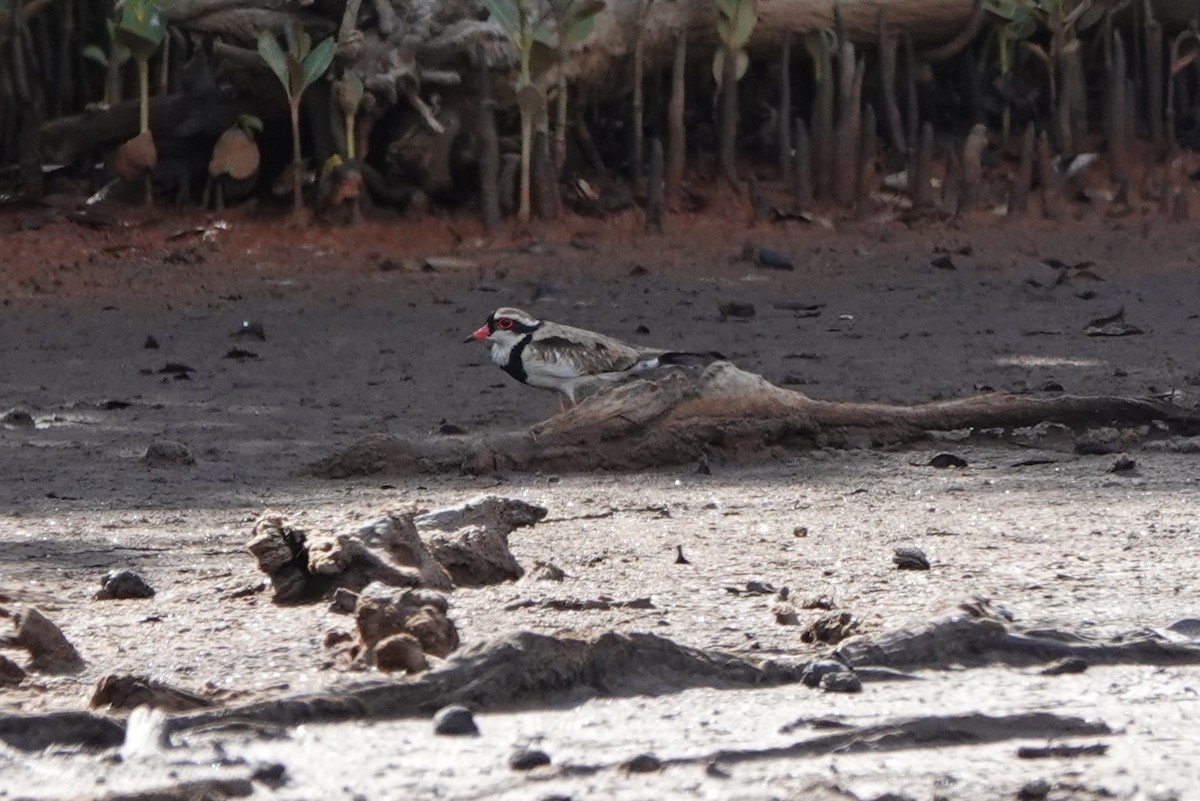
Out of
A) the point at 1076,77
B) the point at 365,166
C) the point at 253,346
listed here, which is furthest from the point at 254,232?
the point at 1076,77

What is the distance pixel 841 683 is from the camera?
360 centimetres

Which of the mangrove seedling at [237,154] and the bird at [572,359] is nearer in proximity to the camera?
the bird at [572,359]

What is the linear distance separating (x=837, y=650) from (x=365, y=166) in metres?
10.0

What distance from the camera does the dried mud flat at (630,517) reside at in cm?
322

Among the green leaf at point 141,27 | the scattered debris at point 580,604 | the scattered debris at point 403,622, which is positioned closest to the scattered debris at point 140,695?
the scattered debris at point 403,622

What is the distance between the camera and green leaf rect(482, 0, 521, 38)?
1273 cm

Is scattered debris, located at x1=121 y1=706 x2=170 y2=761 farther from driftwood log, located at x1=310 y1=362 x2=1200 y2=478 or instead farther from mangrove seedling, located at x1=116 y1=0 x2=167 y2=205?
mangrove seedling, located at x1=116 y1=0 x2=167 y2=205

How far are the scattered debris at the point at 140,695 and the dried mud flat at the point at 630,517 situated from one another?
2.7 inches

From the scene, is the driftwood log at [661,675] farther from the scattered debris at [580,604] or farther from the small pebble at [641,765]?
the scattered debris at [580,604]

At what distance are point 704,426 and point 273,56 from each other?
6.73 meters

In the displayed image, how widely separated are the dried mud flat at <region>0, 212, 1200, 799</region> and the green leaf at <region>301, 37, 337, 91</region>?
1060mm

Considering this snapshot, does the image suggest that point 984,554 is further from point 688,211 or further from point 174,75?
point 174,75

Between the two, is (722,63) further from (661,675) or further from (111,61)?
(661,675)

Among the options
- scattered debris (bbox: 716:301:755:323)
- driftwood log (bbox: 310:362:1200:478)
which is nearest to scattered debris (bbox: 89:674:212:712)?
driftwood log (bbox: 310:362:1200:478)
